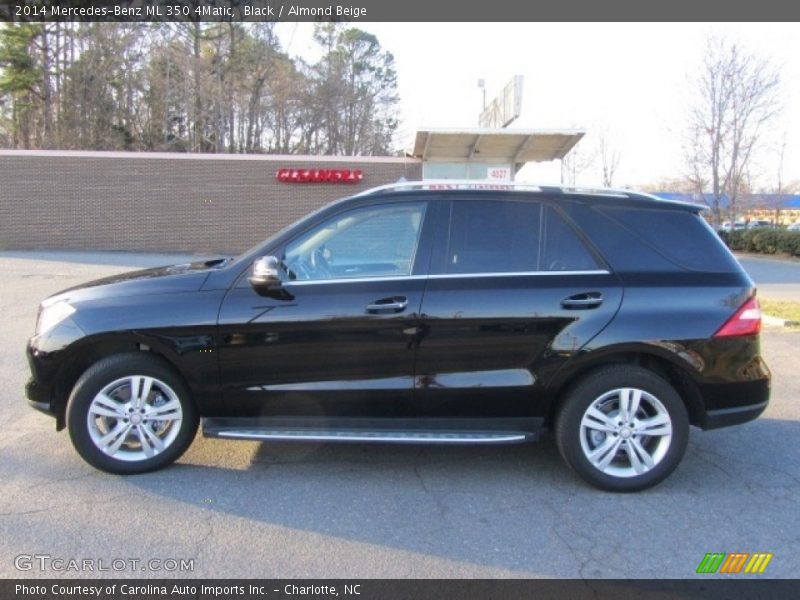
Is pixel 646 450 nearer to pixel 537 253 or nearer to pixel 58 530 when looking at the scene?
pixel 537 253

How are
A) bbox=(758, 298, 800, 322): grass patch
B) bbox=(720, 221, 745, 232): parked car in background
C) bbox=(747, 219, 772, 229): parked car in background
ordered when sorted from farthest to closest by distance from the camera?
bbox=(720, 221, 745, 232): parked car in background < bbox=(747, 219, 772, 229): parked car in background < bbox=(758, 298, 800, 322): grass patch

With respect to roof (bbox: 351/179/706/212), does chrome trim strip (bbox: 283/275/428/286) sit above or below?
below

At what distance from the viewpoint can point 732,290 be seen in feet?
12.2

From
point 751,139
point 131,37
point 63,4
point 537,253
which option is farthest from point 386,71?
point 537,253

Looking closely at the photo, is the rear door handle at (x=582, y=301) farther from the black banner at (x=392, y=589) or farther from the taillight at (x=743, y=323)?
the black banner at (x=392, y=589)

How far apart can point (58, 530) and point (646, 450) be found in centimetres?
334

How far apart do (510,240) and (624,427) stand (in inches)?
52.6

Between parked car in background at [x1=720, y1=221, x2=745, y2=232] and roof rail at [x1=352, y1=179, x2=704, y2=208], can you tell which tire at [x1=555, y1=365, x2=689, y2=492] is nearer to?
roof rail at [x1=352, y1=179, x2=704, y2=208]

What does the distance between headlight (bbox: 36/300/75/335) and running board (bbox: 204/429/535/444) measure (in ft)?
3.80

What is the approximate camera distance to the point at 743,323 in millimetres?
3680

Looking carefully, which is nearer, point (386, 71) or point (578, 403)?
point (578, 403)

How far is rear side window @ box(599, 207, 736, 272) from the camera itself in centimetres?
380

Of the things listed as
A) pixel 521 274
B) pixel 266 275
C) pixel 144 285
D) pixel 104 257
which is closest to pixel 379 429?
pixel 266 275

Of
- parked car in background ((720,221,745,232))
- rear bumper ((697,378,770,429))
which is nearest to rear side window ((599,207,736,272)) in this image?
rear bumper ((697,378,770,429))
